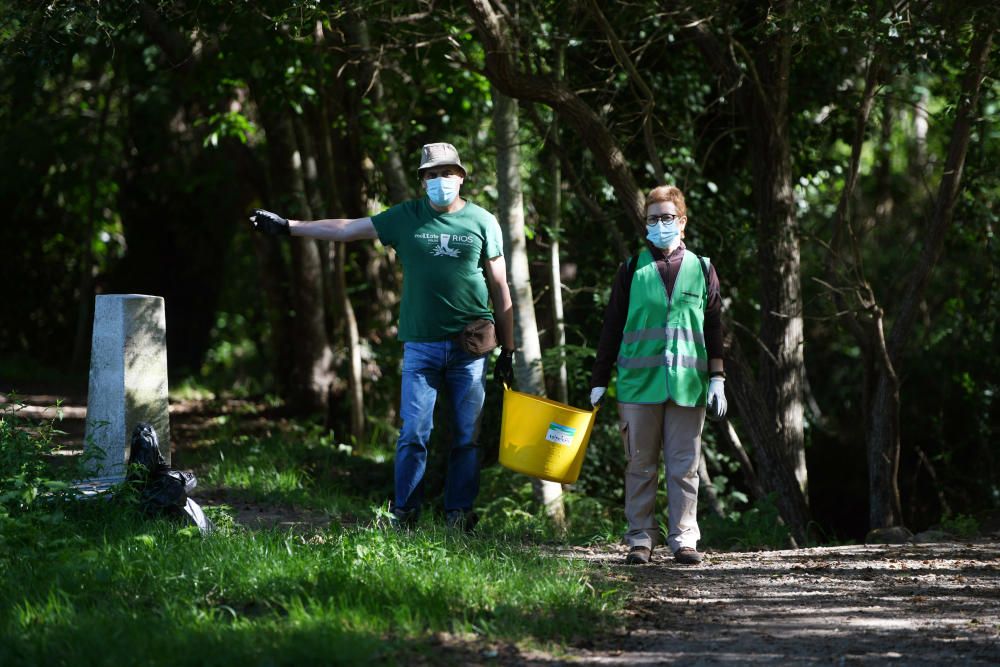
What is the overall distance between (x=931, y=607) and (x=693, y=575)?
113 centimetres

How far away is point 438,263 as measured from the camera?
6266mm

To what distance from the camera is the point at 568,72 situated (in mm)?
10133

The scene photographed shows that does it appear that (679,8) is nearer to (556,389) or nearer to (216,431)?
(556,389)

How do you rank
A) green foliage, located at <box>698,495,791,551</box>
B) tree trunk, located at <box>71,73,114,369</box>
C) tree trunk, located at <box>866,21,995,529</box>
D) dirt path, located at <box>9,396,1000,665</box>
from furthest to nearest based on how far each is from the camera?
tree trunk, located at <box>71,73,114,369</box>
tree trunk, located at <box>866,21,995,529</box>
green foliage, located at <box>698,495,791,551</box>
dirt path, located at <box>9,396,1000,665</box>

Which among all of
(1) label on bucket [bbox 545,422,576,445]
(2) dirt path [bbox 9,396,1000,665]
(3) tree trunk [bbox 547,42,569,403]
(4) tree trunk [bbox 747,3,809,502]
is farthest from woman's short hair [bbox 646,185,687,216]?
(4) tree trunk [bbox 747,3,809,502]

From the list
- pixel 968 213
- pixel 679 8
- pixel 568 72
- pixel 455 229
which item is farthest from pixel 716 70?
pixel 455 229

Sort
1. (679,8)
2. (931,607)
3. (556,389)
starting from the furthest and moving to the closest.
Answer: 1. (556,389)
2. (679,8)
3. (931,607)

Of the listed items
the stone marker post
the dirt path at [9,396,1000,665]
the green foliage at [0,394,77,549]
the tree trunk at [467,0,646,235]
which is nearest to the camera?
the dirt path at [9,396,1000,665]

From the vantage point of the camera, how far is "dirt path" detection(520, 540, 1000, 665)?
4.50 metres

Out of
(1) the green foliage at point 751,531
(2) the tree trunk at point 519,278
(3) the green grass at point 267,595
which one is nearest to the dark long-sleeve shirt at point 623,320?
(3) the green grass at point 267,595

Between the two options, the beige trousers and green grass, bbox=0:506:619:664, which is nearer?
green grass, bbox=0:506:619:664

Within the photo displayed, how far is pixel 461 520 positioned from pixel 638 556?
0.98 meters

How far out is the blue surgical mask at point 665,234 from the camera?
610 cm

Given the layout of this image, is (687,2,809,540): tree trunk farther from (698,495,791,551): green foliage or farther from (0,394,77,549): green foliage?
(0,394,77,549): green foliage
